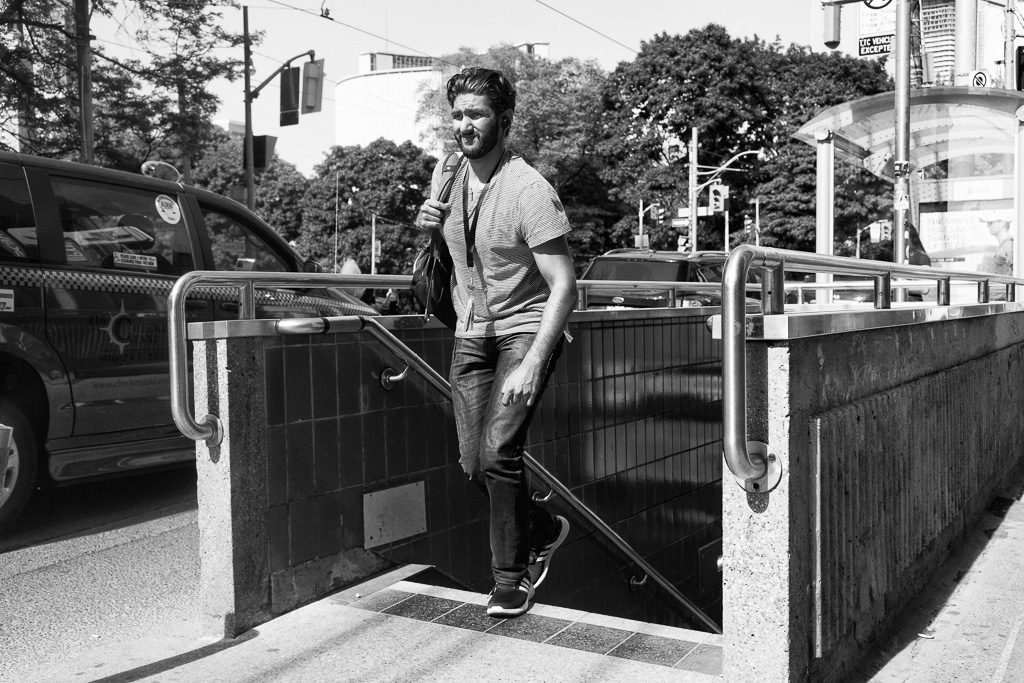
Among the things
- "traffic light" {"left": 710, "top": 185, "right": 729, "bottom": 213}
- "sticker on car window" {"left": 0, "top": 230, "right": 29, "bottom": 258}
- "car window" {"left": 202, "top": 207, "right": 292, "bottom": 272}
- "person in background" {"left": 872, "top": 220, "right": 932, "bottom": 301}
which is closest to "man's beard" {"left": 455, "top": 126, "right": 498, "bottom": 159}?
"sticker on car window" {"left": 0, "top": 230, "right": 29, "bottom": 258}

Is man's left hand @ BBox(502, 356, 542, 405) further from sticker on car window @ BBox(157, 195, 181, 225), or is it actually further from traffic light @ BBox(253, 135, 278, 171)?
traffic light @ BBox(253, 135, 278, 171)

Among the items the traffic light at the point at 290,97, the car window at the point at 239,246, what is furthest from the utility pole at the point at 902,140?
the traffic light at the point at 290,97

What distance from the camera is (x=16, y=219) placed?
547 cm

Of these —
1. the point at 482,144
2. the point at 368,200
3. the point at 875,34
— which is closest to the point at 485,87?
the point at 482,144

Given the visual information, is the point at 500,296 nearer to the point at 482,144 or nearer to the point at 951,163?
the point at 482,144

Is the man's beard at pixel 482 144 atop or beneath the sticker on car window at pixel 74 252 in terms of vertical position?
atop

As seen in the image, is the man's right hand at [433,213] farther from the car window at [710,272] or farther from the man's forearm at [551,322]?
the car window at [710,272]

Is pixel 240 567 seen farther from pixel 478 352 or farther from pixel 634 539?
pixel 634 539

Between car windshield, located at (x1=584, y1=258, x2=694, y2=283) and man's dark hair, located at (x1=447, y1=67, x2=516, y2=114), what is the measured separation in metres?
10.5

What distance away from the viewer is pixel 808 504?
301 cm

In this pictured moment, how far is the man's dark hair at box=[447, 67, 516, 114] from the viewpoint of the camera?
3.57m

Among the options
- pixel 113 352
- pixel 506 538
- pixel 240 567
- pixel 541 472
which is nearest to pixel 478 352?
pixel 506 538

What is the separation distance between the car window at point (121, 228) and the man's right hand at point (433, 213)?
112 inches

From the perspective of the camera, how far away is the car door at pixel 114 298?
5.69 m
